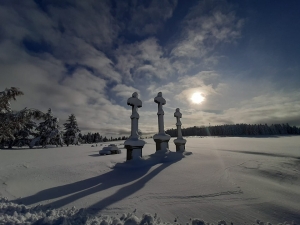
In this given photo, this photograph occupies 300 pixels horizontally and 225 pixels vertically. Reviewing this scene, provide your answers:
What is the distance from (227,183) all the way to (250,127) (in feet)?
267

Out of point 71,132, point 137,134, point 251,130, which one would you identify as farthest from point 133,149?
point 251,130

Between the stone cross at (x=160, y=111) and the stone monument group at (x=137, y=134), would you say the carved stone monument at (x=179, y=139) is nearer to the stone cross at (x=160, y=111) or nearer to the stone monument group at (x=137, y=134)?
the stone monument group at (x=137, y=134)

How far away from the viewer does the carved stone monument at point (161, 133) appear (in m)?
10.6

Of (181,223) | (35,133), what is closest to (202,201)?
(181,223)

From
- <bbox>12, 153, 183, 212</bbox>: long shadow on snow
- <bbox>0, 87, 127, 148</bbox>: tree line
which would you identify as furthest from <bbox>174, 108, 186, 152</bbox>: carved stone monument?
<bbox>0, 87, 127, 148</bbox>: tree line

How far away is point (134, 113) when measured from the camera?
9.64m

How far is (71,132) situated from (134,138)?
31492 mm

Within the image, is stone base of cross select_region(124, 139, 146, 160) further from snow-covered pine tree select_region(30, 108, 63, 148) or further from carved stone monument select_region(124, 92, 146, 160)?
snow-covered pine tree select_region(30, 108, 63, 148)

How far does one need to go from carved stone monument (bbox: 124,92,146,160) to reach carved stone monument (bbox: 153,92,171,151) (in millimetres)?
1490

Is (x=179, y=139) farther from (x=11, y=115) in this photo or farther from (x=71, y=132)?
(x=71, y=132)

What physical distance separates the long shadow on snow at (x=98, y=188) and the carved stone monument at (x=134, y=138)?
1.63 m

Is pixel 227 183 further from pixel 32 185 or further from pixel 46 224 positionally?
pixel 32 185

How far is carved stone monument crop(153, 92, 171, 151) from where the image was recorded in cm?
1061

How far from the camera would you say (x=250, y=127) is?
237 feet
